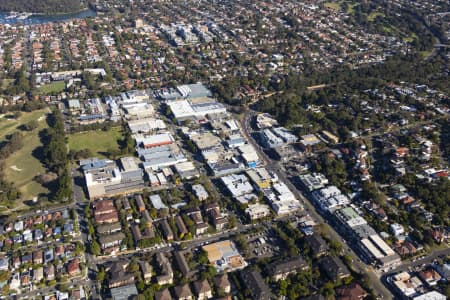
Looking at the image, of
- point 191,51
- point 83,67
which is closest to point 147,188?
point 83,67

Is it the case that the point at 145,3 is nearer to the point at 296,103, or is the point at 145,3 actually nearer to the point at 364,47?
the point at 364,47

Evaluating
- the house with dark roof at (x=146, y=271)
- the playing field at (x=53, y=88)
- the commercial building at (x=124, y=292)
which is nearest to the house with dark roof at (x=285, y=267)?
the house with dark roof at (x=146, y=271)

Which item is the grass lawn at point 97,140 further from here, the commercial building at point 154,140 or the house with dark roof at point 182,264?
the house with dark roof at point 182,264

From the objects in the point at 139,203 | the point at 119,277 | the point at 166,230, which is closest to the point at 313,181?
the point at 166,230

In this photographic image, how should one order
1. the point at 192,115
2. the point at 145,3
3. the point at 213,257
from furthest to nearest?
1. the point at 145,3
2. the point at 192,115
3. the point at 213,257

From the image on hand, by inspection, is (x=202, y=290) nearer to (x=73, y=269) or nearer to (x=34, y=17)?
(x=73, y=269)

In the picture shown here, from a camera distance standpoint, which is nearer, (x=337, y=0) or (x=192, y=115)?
(x=192, y=115)

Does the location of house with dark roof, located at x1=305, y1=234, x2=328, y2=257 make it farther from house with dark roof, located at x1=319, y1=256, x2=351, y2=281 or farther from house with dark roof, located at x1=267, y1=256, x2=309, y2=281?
house with dark roof, located at x1=267, y1=256, x2=309, y2=281
